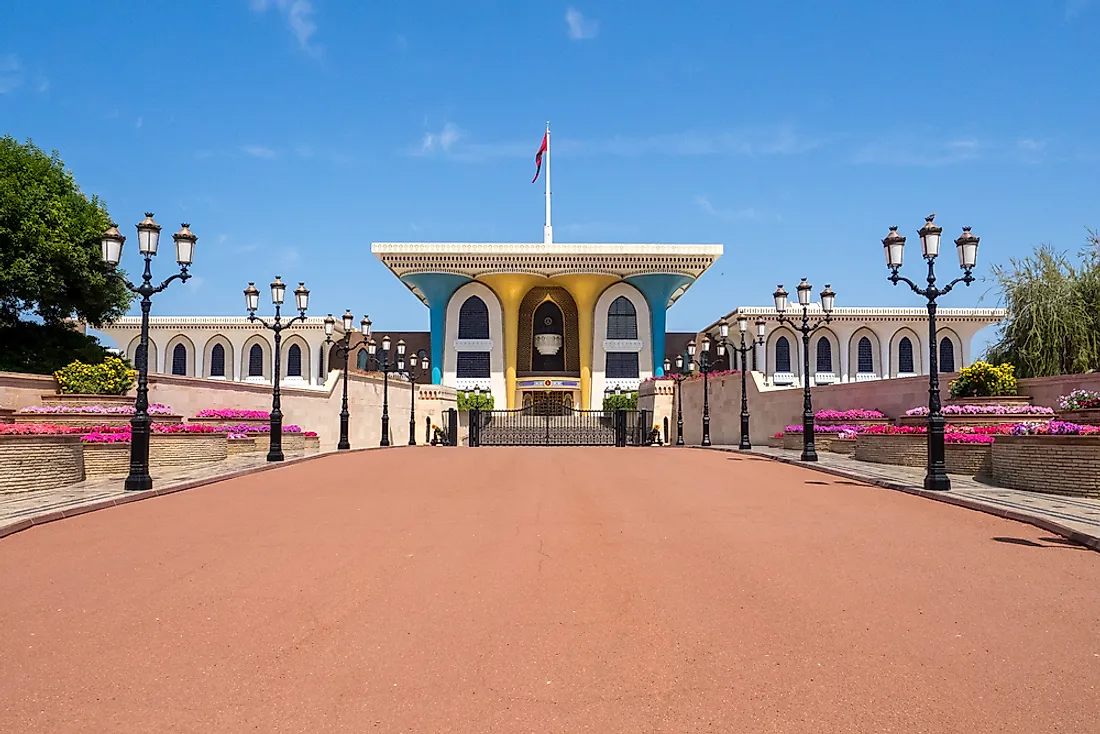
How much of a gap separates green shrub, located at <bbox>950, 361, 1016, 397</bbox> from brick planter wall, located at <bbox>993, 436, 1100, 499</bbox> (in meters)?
8.38

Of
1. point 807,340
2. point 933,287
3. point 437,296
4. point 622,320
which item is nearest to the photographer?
point 933,287

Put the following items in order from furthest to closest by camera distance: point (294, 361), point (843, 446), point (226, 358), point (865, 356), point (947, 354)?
point (294, 361), point (226, 358), point (865, 356), point (947, 354), point (843, 446)

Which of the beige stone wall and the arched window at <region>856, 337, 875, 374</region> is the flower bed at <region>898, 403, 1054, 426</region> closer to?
the beige stone wall

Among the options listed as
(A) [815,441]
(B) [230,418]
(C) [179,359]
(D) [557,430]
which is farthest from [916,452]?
(C) [179,359]

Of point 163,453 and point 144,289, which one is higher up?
point 144,289

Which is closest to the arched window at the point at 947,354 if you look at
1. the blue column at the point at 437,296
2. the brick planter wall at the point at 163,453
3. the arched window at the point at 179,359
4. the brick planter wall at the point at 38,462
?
the blue column at the point at 437,296

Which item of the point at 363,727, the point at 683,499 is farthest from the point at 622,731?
the point at 683,499

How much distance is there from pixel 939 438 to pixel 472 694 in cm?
1085

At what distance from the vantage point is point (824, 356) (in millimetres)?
57312

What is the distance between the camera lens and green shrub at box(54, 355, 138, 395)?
74.5 ft

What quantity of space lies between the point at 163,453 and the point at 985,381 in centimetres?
2020

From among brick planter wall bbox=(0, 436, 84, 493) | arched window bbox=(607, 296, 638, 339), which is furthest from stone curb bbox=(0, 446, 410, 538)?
arched window bbox=(607, 296, 638, 339)

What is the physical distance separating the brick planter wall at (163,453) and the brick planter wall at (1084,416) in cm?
1792

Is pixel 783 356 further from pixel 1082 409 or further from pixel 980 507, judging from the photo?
pixel 980 507
